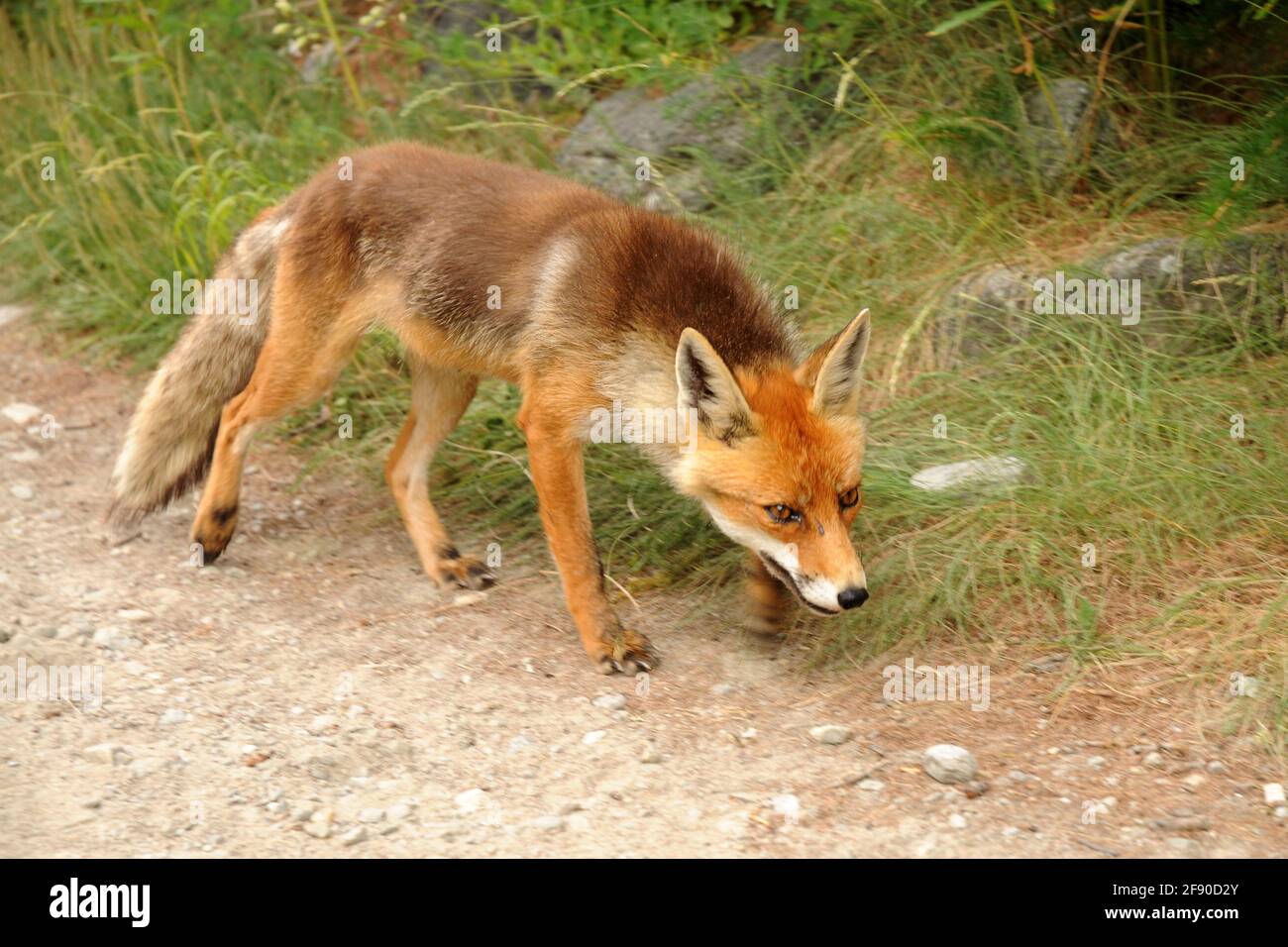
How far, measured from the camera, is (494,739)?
4.03m

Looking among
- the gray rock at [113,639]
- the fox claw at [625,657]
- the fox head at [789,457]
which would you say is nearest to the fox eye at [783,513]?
the fox head at [789,457]

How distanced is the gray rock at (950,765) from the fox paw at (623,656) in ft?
3.46

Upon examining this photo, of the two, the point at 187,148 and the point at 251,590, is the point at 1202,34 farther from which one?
the point at 187,148

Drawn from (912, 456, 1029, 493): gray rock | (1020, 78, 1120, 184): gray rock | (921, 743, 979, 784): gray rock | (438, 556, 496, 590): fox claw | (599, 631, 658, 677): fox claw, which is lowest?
(438, 556, 496, 590): fox claw

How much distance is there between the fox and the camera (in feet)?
13.3

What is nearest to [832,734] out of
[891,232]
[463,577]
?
[463,577]

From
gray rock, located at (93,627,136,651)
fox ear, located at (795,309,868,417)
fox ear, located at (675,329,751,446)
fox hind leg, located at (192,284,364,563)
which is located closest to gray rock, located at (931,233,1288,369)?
fox ear, located at (795,309,868,417)

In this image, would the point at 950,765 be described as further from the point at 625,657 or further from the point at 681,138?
the point at 681,138

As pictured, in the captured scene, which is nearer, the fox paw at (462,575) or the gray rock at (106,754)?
the gray rock at (106,754)

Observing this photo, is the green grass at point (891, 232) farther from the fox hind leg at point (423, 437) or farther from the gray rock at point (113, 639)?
the gray rock at point (113, 639)

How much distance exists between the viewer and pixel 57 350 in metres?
7.32

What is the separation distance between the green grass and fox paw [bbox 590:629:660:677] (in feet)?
1.81

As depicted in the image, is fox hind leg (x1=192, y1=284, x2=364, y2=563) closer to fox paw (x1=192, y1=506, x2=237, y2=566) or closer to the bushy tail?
fox paw (x1=192, y1=506, x2=237, y2=566)

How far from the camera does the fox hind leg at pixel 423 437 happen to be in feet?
17.4
